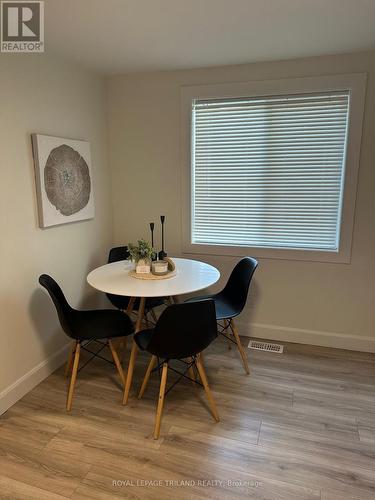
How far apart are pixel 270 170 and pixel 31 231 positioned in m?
2.00

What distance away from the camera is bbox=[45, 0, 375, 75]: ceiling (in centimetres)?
188

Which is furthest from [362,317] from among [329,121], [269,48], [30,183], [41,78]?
[41,78]

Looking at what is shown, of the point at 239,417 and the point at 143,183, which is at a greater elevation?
the point at 143,183

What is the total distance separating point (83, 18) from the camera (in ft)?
6.56

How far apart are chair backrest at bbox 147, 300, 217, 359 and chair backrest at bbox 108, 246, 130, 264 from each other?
1.40 meters

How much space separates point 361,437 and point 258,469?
2.27 ft

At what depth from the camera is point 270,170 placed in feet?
9.89

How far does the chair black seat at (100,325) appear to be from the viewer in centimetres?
230

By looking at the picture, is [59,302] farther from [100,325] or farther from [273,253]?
[273,253]

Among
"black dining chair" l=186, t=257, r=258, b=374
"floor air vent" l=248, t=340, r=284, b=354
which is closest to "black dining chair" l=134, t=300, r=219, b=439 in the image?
"black dining chair" l=186, t=257, r=258, b=374

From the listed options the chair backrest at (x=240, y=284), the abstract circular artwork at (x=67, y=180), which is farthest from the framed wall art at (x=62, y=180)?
the chair backrest at (x=240, y=284)

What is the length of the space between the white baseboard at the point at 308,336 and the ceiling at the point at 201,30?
2312mm

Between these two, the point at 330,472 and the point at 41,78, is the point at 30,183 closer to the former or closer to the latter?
the point at 41,78

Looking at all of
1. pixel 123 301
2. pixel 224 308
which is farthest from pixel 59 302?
pixel 224 308
